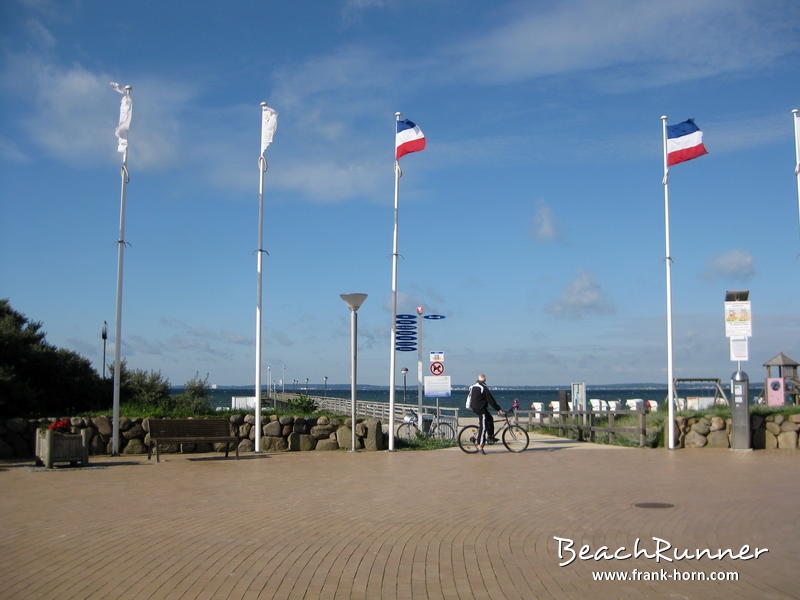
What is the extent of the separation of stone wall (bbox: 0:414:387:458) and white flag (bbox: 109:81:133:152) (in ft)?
20.1

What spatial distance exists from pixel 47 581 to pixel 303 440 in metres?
12.3

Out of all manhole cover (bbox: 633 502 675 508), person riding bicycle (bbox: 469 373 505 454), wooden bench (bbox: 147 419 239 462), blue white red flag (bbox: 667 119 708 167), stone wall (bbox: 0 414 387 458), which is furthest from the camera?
blue white red flag (bbox: 667 119 708 167)

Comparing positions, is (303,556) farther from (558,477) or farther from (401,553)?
(558,477)

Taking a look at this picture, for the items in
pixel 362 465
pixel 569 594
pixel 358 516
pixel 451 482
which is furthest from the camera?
pixel 362 465

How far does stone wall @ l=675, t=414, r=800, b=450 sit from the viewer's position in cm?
1867

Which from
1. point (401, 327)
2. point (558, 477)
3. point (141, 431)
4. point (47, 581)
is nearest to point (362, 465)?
point (558, 477)

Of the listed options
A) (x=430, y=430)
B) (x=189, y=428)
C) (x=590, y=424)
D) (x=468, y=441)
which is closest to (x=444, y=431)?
(x=430, y=430)

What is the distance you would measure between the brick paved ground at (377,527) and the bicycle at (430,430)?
8.49 metres

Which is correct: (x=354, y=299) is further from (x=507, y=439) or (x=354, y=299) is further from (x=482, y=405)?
(x=507, y=439)

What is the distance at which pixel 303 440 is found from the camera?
18938mm

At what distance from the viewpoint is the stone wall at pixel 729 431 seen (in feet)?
61.3

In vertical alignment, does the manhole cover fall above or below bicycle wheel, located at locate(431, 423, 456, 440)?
above

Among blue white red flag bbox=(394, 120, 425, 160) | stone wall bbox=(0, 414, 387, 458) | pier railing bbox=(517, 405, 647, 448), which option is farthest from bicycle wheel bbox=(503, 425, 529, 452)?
blue white red flag bbox=(394, 120, 425, 160)

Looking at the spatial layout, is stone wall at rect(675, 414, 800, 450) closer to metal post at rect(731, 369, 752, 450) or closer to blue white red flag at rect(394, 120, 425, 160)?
metal post at rect(731, 369, 752, 450)
